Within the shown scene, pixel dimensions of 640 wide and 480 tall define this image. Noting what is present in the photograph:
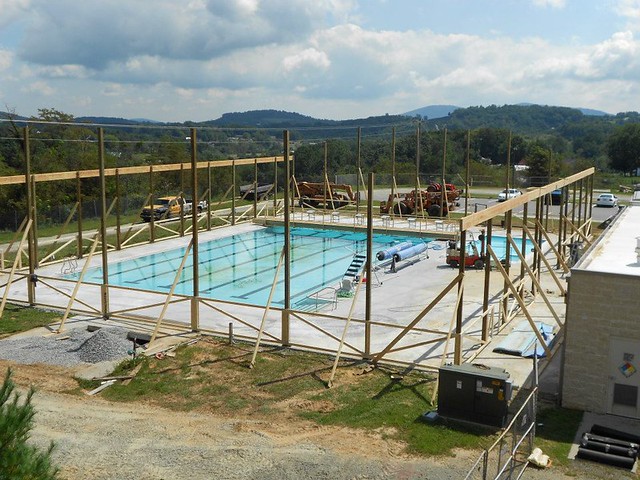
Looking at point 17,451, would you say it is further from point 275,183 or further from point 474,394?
point 275,183

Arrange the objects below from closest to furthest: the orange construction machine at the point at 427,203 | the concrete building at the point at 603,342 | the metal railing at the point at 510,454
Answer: the metal railing at the point at 510,454 → the concrete building at the point at 603,342 → the orange construction machine at the point at 427,203

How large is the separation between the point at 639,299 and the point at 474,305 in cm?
923

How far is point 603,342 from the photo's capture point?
1334 cm

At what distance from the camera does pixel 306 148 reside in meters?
77.3

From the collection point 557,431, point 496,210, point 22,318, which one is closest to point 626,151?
point 496,210

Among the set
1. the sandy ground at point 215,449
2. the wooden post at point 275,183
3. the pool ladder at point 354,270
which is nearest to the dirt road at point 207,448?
the sandy ground at point 215,449

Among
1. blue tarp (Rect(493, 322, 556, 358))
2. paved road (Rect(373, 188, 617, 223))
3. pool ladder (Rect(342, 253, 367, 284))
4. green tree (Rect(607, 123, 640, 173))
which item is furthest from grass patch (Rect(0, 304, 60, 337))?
green tree (Rect(607, 123, 640, 173))

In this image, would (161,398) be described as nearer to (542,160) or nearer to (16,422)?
(16,422)

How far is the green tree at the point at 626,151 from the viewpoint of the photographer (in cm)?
7700

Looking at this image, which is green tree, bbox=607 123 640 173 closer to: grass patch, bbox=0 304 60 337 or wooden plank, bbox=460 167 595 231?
wooden plank, bbox=460 167 595 231

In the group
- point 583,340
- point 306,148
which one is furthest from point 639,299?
point 306,148

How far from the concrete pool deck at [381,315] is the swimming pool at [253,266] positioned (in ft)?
7.18

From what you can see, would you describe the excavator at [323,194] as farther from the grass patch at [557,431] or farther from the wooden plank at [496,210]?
the grass patch at [557,431]

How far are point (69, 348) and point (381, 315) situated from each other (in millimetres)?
8934
